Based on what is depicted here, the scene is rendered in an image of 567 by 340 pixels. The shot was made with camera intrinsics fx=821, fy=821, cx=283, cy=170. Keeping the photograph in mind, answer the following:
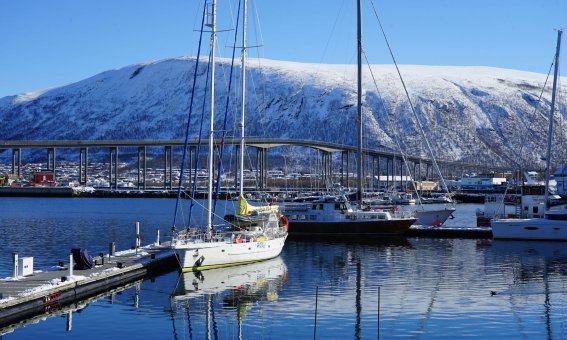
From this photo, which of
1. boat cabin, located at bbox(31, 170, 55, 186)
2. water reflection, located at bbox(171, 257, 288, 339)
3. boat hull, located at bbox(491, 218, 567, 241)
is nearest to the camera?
water reflection, located at bbox(171, 257, 288, 339)

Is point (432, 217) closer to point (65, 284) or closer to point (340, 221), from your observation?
point (340, 221)

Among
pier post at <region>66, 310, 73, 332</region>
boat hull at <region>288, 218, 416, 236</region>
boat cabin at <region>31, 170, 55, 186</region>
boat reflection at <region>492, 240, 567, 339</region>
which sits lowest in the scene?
pier post at <region>66, 310, 73, 332</region>

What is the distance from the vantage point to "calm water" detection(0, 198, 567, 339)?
27.3 metres

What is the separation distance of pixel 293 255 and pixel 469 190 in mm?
122896

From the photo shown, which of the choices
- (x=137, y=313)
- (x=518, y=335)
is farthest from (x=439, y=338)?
(x=137, y=313)

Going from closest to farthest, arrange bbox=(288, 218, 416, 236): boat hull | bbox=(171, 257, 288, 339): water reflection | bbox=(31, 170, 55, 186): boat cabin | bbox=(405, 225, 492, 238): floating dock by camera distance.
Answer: bbox=(171, 257, 288, 339): water reflection
bbox=(288, 218, 416, 236): boat hull
bbox=(405, 225, 492, 238): floating dock
bbox=(31, 170, 55, 186): boat cabin

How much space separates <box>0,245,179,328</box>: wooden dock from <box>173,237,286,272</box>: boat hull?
188cm

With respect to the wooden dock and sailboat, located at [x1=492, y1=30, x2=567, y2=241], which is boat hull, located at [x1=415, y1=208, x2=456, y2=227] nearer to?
sailboat, located at [x1=492, y1=30, x2=567, y2=241]

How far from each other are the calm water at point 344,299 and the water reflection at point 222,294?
0.14 feet

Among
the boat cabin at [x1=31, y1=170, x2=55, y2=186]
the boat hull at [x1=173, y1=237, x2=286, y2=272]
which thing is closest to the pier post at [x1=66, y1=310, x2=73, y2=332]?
the boat hull at [x1=173, y1=237, x2=286, y2=272]

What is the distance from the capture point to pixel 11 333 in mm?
26078

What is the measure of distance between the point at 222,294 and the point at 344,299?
5.03m

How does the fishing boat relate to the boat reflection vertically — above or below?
above

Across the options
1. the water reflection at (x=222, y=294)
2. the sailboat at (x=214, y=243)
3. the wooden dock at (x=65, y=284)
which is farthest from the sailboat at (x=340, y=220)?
the wooden dock at (x=65, y=284)
